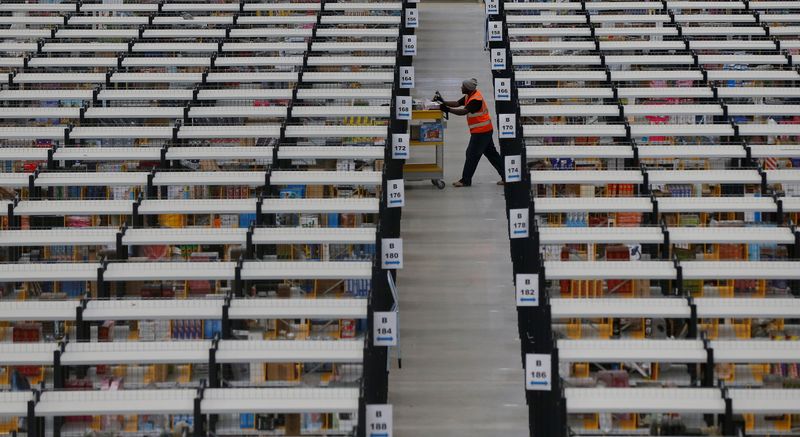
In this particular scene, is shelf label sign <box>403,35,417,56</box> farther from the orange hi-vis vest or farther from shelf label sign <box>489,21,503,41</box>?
the orange hi-vis vest

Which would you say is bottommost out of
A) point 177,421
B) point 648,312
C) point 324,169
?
point 177,421

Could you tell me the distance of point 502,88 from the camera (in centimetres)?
1415

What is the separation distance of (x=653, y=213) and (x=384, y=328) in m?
2.88

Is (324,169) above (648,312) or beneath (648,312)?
above

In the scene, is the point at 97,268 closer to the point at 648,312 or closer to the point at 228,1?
the point at 648,312

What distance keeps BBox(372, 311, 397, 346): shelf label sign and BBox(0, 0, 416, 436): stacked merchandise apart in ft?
0.36

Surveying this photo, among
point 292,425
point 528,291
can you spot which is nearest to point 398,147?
point 528,291

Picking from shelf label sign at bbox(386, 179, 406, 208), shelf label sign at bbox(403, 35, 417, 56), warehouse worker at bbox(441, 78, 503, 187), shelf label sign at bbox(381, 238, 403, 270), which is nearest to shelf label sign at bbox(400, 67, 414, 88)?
warehouse worker at bbox(441, 78, 503, 187)

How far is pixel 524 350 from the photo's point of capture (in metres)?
11.1

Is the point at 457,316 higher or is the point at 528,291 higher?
the point at 528,291

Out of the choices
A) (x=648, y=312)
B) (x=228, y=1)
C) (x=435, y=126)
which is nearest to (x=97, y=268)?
(x=648, y=312)

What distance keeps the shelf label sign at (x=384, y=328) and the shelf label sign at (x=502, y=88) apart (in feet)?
16.2

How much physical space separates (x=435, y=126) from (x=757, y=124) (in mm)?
3209

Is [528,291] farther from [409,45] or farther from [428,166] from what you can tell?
[409,45]
